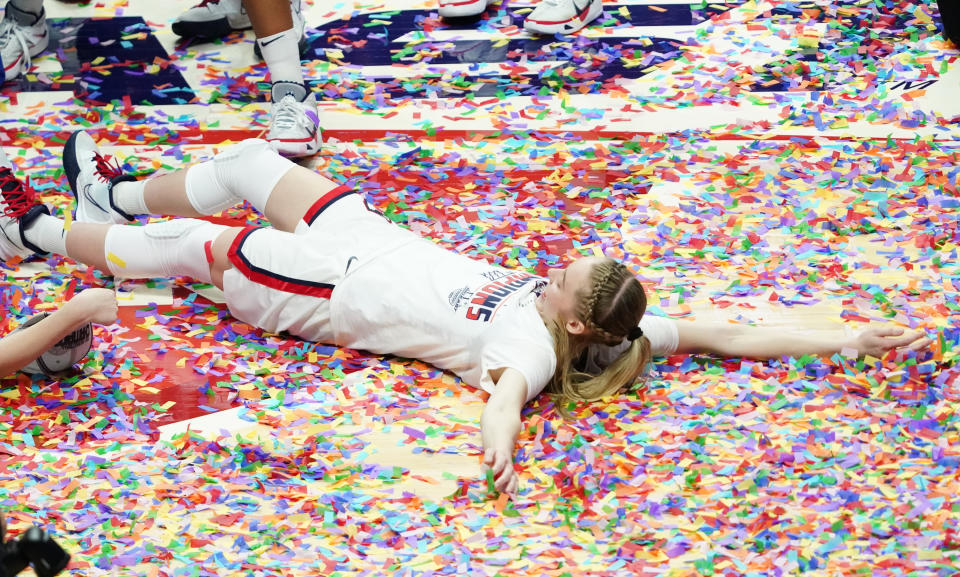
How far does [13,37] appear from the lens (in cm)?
456

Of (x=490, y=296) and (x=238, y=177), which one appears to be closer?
(x=490, y=296)

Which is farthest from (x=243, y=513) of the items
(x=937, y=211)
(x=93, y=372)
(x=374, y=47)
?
(x=374, y=47)

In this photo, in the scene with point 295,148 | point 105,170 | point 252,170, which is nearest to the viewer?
point 252,170

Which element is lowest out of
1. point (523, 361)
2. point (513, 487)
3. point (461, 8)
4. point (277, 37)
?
point (513, 487)

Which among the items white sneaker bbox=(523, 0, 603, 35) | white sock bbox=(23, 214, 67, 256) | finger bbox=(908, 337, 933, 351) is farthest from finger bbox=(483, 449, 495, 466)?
white sneaker bbox=(523, 0, 603, 35)

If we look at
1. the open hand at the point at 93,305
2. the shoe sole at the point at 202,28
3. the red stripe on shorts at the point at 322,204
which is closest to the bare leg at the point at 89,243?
the open hand at the point at 93,305

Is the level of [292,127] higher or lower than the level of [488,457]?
higher

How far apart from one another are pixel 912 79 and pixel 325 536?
3.11m

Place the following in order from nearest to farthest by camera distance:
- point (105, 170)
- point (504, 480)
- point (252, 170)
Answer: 1. point (504, 480)
2. point (252, 170)
3. point (105, 170)

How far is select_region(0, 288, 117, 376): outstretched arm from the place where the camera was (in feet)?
9.00

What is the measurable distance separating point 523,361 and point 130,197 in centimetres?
149

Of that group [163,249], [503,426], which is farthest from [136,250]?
[503,426]

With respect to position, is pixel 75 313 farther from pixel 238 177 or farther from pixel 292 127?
pixel 292 127

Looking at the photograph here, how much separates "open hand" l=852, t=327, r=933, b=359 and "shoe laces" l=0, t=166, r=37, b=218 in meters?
2.42
